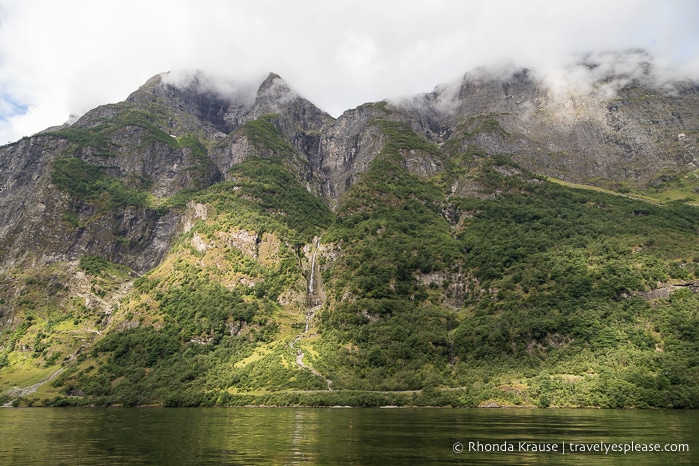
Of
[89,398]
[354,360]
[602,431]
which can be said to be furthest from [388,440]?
[89,398]

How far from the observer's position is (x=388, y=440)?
45.2m

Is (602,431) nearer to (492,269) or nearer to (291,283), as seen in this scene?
(492,269)

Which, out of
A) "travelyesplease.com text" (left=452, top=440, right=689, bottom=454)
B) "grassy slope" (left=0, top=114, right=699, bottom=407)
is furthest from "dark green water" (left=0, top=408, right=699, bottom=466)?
"grassy slope" (left=0, top=114, right=699, bottom=407)

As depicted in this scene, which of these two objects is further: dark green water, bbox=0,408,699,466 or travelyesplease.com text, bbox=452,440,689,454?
travelyesplease.com text, bbox=452,440,689,454

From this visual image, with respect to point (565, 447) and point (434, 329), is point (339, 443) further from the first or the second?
point (434, 329)

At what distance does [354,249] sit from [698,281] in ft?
386

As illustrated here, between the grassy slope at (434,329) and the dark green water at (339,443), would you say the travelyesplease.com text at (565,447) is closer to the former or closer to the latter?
the dark green water at (339,443)

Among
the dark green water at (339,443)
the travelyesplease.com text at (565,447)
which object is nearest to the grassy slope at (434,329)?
the dark green water at (339,443)

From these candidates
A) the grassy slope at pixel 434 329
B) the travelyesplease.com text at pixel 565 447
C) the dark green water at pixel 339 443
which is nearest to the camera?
the dark green water at pixel 339 443

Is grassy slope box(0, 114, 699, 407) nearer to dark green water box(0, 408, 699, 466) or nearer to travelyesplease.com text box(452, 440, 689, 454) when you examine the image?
dark green water box(0, 408, 699, 466)

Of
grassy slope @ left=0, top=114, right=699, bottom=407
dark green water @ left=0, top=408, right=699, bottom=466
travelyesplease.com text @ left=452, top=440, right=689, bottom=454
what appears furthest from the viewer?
grassy slope @ left=0, top=114, right=699, bottom=407

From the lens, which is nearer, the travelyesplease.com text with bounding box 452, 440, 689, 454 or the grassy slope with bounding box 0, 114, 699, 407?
the travelyesplease.com text with bounding box 452, 440, 689, 454

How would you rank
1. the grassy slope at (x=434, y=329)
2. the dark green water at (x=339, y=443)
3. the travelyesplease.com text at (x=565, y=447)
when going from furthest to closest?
the grassy slope at (x=434, y=329) < the travelyesplease.com text at (x=565, y=447) < the dark green water at (x=339, y=443)

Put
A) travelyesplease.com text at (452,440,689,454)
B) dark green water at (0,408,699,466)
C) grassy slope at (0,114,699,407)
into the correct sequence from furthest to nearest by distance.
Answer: grassy slope at (0,114,699,407), travelyesplease.com text at (452,440,689,454), dark green water at (0,408,699,466)
